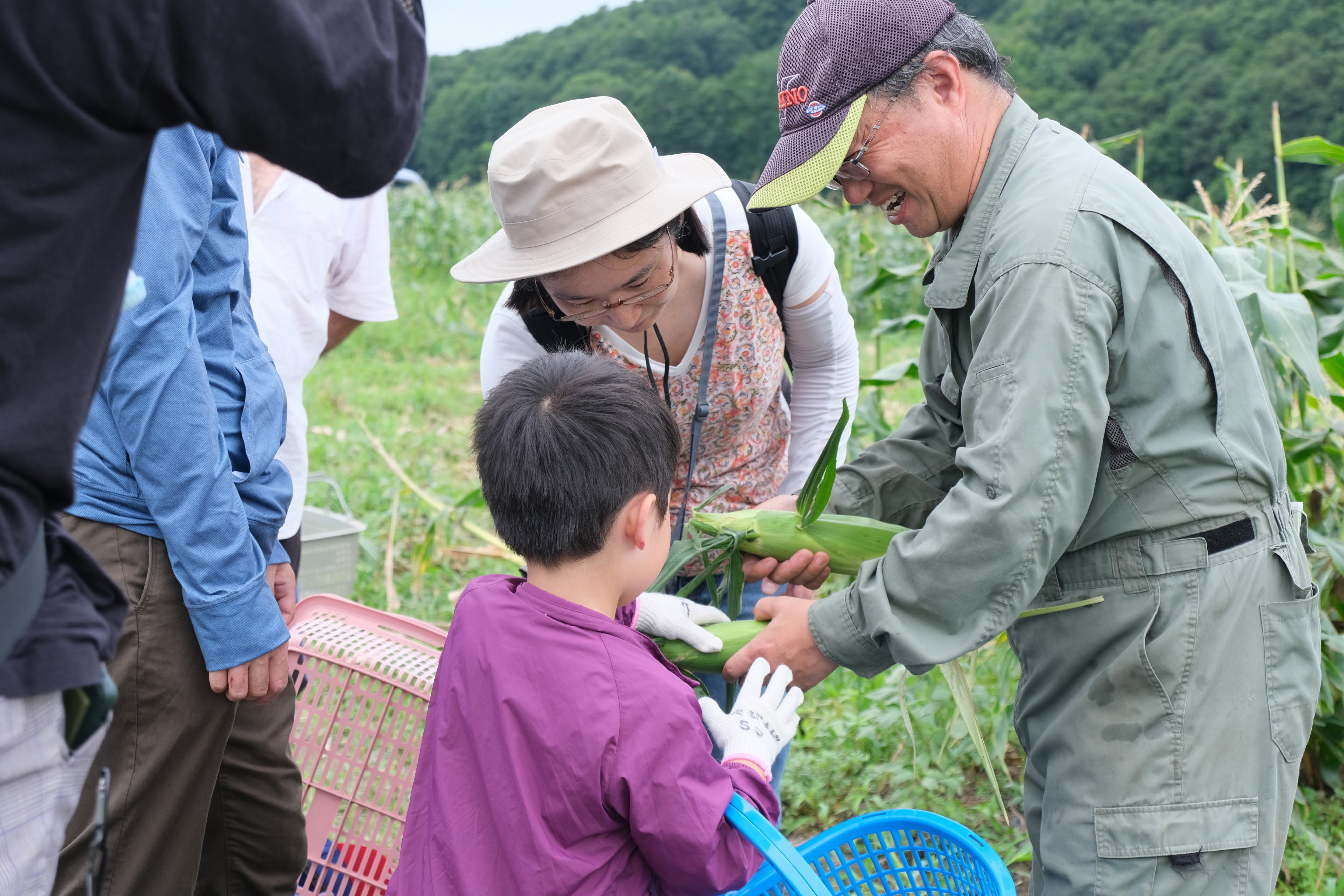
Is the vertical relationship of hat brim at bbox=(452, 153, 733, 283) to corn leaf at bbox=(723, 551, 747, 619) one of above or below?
above

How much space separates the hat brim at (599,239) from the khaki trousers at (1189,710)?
966mm

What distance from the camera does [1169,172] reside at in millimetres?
29625

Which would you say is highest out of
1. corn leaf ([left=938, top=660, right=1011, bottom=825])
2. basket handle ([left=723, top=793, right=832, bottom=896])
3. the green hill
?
basket handle ([left=723, top=793, right=832, bottom=896])

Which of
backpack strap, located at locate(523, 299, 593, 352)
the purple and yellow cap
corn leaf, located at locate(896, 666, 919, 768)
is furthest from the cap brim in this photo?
corn leaf, located at locate(896, 666, 919, 768)

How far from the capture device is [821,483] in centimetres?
206

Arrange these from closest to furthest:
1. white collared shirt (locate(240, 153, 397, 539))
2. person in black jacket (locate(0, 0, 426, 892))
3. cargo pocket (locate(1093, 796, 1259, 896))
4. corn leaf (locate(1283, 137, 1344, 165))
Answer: person in black jacket (locate(0, 0, 426, 892))
cargo pocket (locate(1093, 796, 1259, 896))
white collared shirt (locate(240, 153, 397, 539))
corn leaf (locate(1283, 137, 1344, 165))

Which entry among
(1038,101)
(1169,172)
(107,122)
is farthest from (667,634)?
(1169,172)

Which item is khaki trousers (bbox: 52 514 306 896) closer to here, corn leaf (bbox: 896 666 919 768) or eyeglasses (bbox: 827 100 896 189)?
eyeglasses (bbox: 827 100 896 189)

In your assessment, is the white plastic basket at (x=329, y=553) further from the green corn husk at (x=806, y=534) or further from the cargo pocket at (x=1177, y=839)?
the cargo pocket at (x=1177, y=839)

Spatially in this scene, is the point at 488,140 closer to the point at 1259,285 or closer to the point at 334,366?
the point at 334,366

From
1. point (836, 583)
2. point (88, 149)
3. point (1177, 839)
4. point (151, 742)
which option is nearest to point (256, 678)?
point (151, 742)

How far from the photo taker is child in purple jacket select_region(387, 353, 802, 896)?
4.71ft

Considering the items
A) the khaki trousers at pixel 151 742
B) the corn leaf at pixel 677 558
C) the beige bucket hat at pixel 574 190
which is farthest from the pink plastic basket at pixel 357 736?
the beige bucket hat at pixel 574 190

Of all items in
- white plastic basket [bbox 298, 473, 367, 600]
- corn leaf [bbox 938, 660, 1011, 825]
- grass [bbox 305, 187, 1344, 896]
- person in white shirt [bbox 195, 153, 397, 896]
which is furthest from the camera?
white plastic basket [bbox 298, 473, 367, 600]
